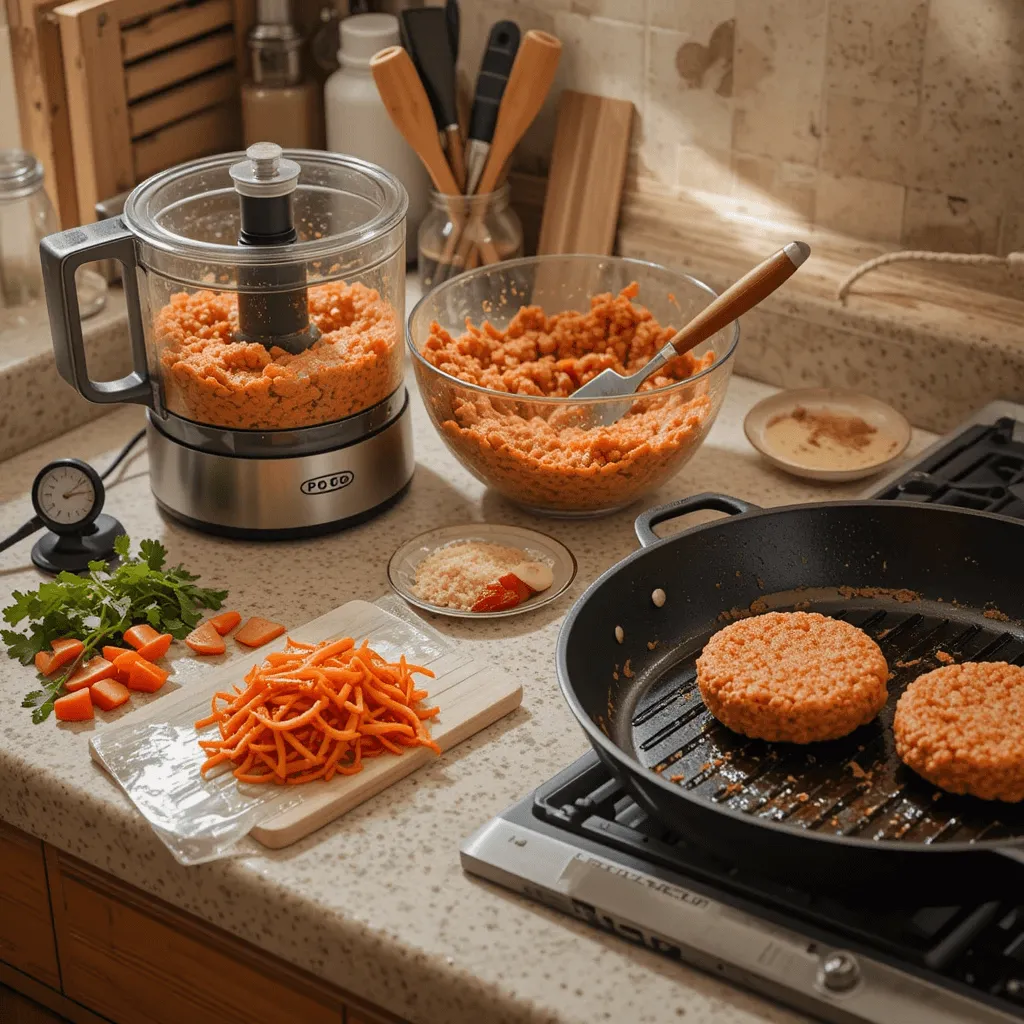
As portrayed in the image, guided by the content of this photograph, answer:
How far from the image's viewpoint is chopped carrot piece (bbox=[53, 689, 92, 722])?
1.27 m

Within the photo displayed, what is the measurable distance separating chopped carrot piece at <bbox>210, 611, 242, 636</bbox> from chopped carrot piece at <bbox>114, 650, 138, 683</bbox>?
9cm

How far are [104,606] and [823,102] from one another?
3.39 feet

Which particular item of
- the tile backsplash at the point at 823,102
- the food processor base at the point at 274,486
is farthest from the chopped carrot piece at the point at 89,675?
the tile backsplash at the point at 823,102

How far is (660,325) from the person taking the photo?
1688 mm

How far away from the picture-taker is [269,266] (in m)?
1.42

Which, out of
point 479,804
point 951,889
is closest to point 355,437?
point 479,804

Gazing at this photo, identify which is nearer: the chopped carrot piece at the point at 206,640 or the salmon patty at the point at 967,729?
the salmon patty at the point at 967,729

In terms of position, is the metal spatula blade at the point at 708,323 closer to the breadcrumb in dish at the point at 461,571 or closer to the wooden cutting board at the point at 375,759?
the breadcrumb in dish at the point at 461,571

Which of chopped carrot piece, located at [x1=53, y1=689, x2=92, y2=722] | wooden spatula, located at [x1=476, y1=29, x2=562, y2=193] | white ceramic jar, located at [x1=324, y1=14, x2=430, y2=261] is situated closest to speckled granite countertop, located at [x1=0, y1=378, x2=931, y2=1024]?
chopped carrot piece, located at [x1=53, y1=689, x2=92, y2=722]

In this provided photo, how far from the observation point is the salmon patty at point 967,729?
1.07m

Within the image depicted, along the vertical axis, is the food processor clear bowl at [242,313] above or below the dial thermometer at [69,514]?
above

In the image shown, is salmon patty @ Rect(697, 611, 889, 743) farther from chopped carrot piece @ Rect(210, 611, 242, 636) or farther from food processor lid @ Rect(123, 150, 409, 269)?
food processor lid @ Rect(123, 150, 409, 269)

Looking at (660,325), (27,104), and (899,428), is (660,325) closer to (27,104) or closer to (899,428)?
(899,428)

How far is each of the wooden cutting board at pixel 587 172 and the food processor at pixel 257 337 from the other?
46 cm
